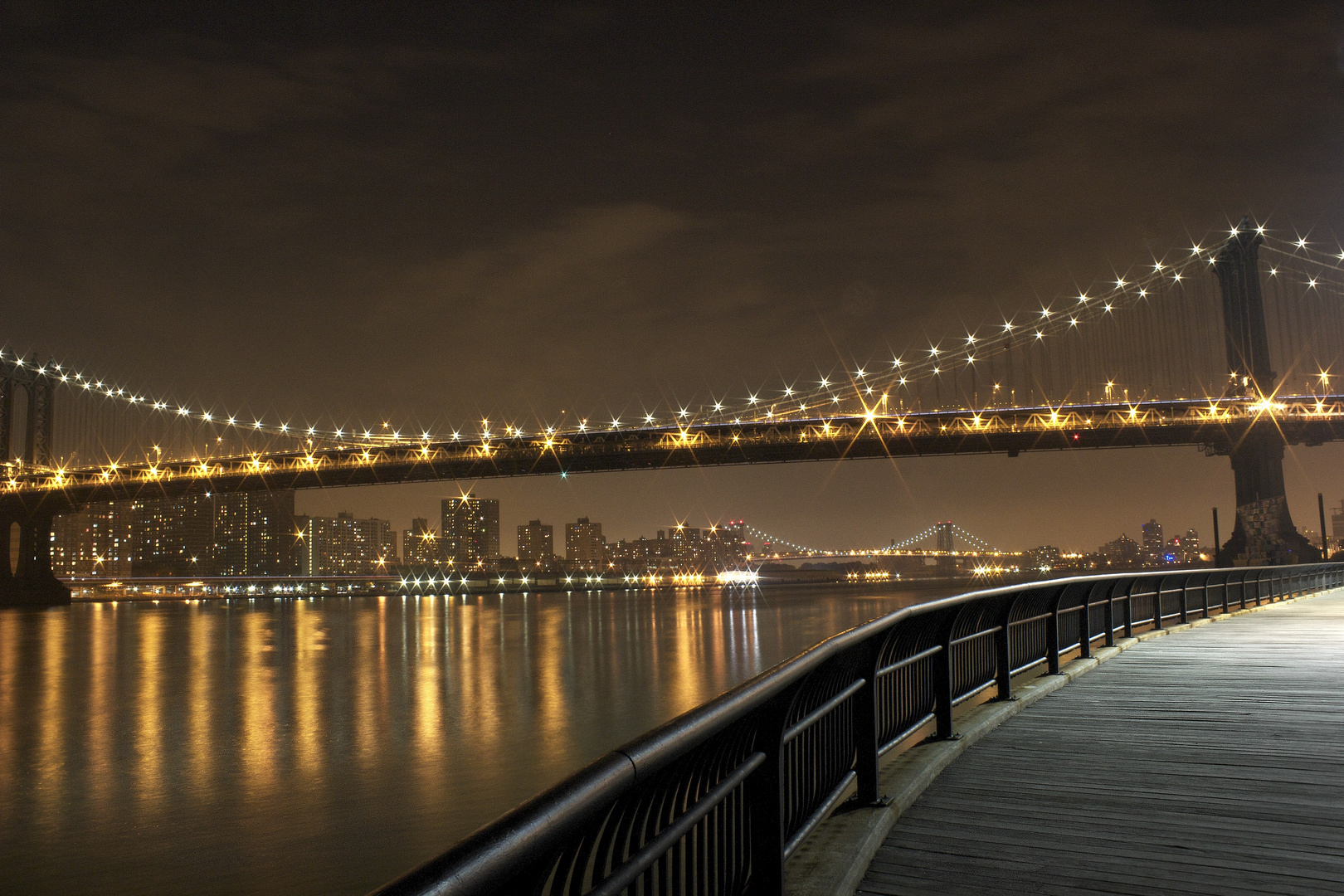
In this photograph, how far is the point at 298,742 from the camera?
14.6 meters

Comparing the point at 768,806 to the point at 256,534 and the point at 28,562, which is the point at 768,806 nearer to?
the point at 28,562

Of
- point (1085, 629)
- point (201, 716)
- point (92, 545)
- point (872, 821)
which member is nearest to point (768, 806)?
point (872, 821)

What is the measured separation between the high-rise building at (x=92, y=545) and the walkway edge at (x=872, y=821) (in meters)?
164

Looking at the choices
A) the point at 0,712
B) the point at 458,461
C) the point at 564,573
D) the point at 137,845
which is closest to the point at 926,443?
the point at 458,461

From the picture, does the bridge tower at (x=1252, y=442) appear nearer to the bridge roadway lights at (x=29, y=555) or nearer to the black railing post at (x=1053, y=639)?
the black railing post at (x=1053, y=639)

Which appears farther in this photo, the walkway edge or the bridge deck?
the bridge deck

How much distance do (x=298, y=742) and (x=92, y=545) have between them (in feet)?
536

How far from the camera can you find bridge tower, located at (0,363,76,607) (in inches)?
2426

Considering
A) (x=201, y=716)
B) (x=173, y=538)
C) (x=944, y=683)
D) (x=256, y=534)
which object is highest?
(x=256, y=534)

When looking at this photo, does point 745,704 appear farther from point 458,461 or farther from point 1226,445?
point 458,461

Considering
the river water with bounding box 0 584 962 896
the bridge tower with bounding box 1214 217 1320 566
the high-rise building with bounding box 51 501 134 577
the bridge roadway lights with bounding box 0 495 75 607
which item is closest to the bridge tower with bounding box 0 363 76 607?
the bridge roadway lights with bounding box 0 495 75 607

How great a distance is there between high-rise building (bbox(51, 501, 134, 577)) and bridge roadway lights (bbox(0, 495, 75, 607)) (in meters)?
93.6

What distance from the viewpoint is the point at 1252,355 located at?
168 feet

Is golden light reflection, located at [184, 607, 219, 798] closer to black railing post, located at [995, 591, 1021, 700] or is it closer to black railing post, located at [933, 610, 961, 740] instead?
black railing post, located at [995, 591, 1021, 700]
